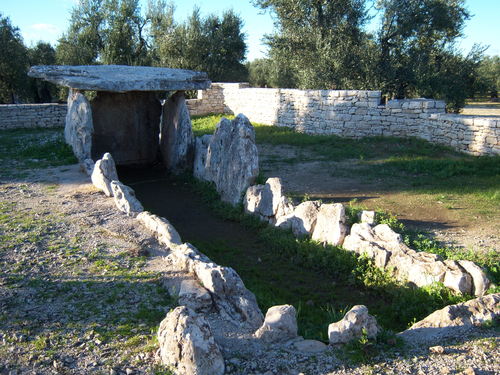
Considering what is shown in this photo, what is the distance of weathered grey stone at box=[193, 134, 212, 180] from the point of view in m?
10.5

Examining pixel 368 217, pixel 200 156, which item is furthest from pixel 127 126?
pixel 368 217

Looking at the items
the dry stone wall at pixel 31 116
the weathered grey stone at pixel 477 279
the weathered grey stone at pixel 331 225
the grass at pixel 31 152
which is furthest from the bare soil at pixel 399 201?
the dry stone wall at pixel 31 116

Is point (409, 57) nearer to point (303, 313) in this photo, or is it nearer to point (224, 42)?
point (224, 42)

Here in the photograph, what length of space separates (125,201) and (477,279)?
16.3ft

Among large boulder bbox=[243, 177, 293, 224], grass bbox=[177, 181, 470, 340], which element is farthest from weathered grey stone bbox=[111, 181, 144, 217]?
large boulder bbox=[243, 177, 293, 224]

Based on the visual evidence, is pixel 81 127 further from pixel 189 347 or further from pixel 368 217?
pixel 189 347

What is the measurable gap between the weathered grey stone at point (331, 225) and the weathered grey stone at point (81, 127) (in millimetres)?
6011

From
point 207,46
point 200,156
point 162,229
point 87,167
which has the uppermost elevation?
point 207,46

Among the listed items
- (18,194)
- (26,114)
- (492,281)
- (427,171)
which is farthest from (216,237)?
(26,114)

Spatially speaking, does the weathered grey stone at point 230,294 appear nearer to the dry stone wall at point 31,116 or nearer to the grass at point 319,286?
the grass at point 319,286

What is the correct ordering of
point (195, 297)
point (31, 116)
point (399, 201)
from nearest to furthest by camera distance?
point (195, 297) → point (399, 201) → point (31, 116)

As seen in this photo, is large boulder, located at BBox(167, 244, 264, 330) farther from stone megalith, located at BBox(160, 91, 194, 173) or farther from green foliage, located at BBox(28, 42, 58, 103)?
green foliage, located at BBox(28, 42, 58, 103)

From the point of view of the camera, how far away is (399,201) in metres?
8.36

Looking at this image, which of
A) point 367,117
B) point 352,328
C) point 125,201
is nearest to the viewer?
point 352,328
